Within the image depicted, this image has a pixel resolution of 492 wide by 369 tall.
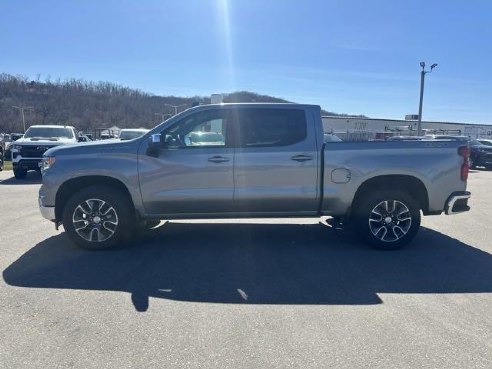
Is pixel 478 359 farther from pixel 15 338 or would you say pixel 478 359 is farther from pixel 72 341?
pixel 15 338

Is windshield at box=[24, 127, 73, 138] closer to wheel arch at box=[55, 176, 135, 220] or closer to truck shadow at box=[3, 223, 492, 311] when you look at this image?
truck shadow at box=[3, 223, 492, 311]

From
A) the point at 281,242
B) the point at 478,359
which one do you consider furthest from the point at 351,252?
the point at 478,359

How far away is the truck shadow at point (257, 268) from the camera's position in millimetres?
4242

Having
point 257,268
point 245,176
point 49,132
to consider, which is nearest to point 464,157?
point 245,176

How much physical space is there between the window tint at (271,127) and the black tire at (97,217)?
6.45ft

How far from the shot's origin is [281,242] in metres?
6.13

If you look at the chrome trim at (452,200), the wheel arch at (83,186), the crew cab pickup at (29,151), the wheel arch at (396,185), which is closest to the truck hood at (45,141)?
the crew cab pickup at (29,151)

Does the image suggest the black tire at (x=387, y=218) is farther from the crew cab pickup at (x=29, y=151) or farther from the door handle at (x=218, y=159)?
the crew cab pickup at (x=29, y=151)

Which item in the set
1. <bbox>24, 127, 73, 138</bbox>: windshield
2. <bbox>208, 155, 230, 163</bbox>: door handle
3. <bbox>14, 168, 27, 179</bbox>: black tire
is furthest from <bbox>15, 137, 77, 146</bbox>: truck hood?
<bbox>208, 155, 230, 163</bbox>: door handle

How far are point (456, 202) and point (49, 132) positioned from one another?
15.4m

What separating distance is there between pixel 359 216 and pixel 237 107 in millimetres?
2416

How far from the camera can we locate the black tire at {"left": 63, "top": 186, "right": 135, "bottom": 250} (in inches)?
218

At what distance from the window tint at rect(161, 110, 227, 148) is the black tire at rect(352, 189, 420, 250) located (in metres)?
2.31

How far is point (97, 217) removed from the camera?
5.59m
